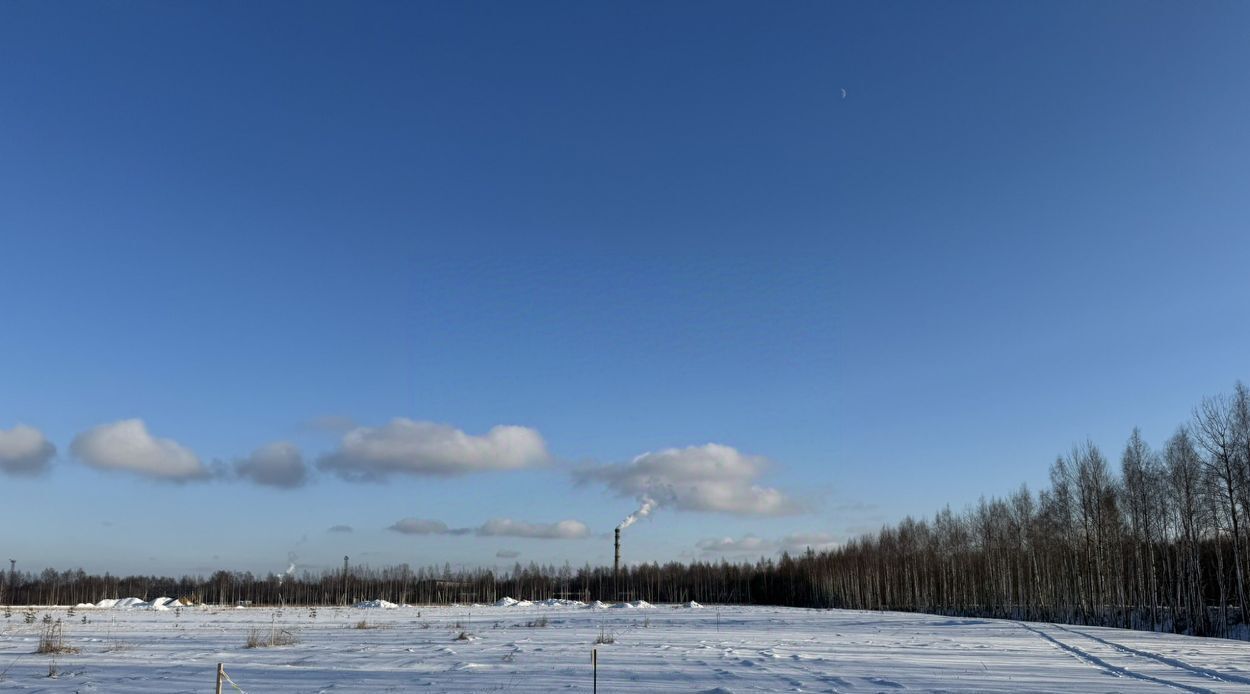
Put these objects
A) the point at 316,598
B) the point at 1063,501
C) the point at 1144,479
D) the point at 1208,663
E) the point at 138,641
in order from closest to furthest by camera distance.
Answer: the point at 1208,663
the point at 138,641
the point at 1144,479
the point at 1063,501
the point at 316,598

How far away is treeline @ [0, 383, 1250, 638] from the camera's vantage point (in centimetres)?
3922

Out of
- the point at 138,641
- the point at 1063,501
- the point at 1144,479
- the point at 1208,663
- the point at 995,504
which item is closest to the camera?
the point at 1208,663

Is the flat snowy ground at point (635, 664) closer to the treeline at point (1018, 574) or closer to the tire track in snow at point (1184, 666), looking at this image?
the tire track in snow at point (1184, 666)

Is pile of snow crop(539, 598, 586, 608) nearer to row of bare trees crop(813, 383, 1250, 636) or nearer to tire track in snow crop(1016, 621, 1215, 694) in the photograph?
row of bare trees crop(813, 383, 1250, 636)

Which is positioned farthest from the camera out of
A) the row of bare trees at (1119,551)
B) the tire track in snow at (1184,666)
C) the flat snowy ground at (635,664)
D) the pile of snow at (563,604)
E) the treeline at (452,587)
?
the treeline at (452,587)

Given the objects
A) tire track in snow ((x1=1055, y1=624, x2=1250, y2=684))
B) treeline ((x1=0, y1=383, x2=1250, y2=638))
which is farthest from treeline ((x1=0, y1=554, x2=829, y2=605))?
tire track in snow ((x1=1055, y1=624, x2=1250, y2=684))

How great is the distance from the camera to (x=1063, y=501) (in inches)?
1914

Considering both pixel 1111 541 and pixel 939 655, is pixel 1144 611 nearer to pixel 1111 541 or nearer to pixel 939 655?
pixel 1111 541

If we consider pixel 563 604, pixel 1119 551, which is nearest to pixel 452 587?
pixel 563 604

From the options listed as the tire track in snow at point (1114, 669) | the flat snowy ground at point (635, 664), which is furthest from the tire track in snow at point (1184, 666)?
the tire track in snow at point (1114, 669)

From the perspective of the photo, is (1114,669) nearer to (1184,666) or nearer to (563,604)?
(1184,666)

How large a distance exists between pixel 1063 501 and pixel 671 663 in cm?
4310

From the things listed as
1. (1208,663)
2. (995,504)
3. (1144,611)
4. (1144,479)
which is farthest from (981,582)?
(1208,663)

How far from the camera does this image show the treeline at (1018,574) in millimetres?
39219
